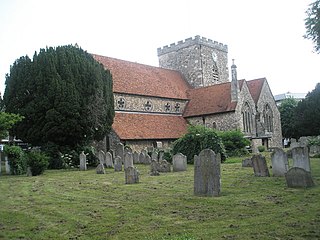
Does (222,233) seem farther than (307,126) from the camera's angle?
No

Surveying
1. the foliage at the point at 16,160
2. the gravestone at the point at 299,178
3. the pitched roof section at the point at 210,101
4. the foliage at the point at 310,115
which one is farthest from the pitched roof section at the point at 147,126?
the gravestone at the point at 299,178

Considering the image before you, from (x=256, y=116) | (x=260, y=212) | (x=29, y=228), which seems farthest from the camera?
(x=256, y=116)

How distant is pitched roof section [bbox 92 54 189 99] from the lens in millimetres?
33062

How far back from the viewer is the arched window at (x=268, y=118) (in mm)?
38969

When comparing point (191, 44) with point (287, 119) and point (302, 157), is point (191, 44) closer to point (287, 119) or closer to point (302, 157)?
point (287, 119)

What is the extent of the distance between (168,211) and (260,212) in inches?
78.0

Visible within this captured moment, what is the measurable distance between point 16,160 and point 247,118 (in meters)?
23.3

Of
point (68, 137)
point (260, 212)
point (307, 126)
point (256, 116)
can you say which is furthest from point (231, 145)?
point (260, 212)

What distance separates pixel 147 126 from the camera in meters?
31.4

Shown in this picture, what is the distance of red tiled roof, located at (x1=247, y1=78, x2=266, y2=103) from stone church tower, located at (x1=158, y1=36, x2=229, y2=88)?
5.40 m

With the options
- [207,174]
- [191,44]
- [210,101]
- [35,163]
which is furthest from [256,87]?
[207,174]

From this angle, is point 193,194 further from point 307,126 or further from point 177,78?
point 307,126

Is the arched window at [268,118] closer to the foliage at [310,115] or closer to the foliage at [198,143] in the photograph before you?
the foliage at [310,115]

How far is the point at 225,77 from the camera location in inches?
1859
